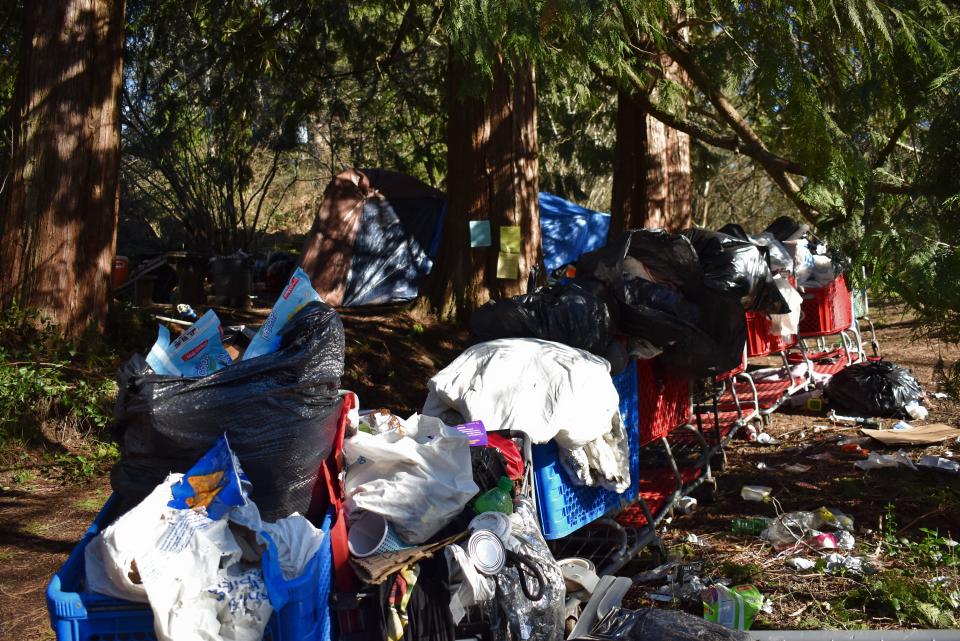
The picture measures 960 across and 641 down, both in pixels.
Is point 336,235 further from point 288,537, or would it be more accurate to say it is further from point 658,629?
point 288,537

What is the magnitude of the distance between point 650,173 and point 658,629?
5.85 metres

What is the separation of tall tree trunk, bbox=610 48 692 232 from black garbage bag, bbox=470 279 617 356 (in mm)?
4213

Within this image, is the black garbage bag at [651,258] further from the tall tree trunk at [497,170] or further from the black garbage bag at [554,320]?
the tall tree trunk at [497,170]

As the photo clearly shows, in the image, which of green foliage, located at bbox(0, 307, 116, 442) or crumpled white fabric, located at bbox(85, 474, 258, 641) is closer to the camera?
crumpled white fabric, located at bbox(85, 474, 258, 641)

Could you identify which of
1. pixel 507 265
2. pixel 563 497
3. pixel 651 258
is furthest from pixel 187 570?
pixel 507 265

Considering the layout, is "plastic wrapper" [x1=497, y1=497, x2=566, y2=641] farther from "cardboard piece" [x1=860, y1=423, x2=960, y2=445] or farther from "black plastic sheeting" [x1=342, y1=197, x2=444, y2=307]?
"black plastic sheeting" [x1=342, y1=197, x2=444, y2=307]

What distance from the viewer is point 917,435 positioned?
6.47 metres

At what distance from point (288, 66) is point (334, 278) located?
271 cm

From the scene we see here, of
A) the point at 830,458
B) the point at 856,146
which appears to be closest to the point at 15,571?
the point at 856,146

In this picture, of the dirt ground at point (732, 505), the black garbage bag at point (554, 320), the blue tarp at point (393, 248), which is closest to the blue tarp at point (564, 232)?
the blue tarp at point (393, 248)

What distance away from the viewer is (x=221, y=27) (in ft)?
35.6

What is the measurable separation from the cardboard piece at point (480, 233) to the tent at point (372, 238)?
403 centimetres

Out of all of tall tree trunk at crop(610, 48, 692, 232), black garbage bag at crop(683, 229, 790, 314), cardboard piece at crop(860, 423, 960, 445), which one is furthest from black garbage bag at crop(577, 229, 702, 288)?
tall tree trunk at crop(610, 48, 692, 232)

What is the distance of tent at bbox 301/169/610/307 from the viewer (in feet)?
37.7
